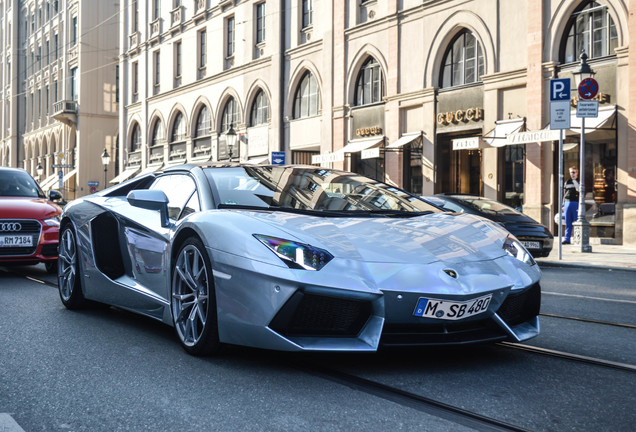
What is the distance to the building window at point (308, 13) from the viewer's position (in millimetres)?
28975

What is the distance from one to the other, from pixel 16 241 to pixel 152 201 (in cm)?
487

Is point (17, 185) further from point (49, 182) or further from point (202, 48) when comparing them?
point (49, 182)

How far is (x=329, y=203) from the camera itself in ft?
15.2

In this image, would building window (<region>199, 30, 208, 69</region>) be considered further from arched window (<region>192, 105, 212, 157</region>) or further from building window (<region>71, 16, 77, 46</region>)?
building window (<region>71, 16, 77, 46</region>)

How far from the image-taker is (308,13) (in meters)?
29.2

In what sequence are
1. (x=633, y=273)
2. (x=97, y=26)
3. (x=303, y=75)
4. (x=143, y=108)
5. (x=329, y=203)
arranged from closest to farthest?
(x=329, y=203) < (x=633, y=273) < (x=303, y=75) < (x=143, y=108) < (x=97, y=26)

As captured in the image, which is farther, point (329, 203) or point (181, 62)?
point (181, 62)

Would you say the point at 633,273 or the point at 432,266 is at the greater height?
the point at 432,266

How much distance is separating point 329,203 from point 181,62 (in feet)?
117

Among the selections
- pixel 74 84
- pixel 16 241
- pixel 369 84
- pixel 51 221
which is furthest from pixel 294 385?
pixel 74 84

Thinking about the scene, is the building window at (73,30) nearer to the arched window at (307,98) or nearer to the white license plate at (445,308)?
the arched window at (307,98)

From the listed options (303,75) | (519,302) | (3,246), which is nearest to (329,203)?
(519,302)

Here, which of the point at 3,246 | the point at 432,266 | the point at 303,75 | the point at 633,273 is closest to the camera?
the point at 432,266

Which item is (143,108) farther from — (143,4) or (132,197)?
(132,197)
